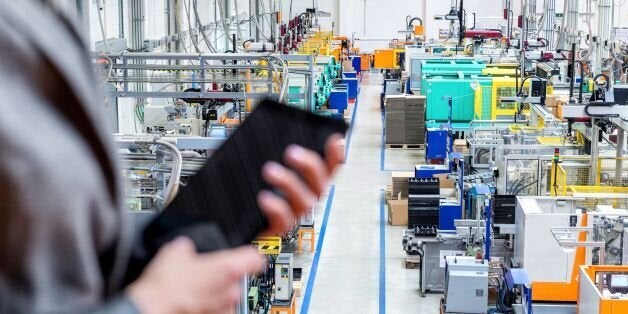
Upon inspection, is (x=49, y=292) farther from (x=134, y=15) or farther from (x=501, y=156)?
(x=134, y=15)

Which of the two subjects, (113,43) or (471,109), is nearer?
(113,43)

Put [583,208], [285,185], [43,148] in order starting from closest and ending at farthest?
1. [43,148]
2. [285,185]
3. [583,208]

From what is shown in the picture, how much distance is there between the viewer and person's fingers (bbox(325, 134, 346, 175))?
1.18 metres

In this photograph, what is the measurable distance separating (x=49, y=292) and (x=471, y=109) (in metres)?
19.0

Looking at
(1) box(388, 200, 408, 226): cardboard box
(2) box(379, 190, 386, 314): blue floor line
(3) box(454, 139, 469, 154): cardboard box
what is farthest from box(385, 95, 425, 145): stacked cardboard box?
(1) box(388, 200, 408, 226): cardboard box

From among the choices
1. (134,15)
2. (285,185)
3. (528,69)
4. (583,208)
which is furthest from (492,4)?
(285,185)

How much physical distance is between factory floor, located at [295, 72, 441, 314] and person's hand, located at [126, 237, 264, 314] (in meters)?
7.63

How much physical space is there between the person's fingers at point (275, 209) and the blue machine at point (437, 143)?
18.4 metres

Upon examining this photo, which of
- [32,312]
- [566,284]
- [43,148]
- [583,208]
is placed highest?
[43,148]

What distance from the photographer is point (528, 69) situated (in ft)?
63.6

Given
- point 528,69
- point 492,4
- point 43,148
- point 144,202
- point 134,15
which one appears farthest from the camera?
point 492,4

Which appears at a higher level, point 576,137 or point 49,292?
point 49,292

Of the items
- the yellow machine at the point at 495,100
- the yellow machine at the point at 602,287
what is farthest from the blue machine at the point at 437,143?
the yellow machine at the point at 602,287

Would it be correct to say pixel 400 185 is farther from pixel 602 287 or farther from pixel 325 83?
pixel 602 287
